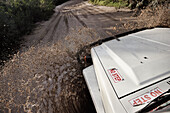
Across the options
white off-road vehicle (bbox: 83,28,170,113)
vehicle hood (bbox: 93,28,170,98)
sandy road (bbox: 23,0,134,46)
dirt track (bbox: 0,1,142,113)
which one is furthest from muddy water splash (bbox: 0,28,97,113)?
sandy road (bbox: 23,0,134,46)

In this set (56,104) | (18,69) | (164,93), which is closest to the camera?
(164,93)

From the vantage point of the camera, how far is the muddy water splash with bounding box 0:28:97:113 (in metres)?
2.30

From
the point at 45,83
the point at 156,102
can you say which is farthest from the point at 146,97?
the point at 45,83

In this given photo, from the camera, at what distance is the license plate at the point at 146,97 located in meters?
1.04

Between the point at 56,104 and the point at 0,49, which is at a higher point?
the point at 0,49

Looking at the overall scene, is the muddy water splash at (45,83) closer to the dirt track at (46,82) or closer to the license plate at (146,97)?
the dirt track at (46,82)

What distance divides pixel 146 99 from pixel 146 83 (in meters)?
0.18

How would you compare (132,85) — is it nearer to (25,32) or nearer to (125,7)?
(25,32)

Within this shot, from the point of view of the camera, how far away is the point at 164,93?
1.02 m

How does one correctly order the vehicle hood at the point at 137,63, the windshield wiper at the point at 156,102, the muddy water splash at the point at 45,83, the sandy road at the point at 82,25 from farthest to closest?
the sandy road at the point at 82,25 < the muddy water splash at the point at 45,83 < the vehicle hood at the point at 137,63 < the windshield wiper at the point at 156,102

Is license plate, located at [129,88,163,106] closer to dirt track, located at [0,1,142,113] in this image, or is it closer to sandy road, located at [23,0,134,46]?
dirt track, located at [0,1,142,113]

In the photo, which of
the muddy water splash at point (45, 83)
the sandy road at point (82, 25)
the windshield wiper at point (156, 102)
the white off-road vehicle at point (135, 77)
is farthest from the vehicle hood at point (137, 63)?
the sandy road at point (82, 25)

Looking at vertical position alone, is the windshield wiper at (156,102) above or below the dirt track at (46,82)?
above

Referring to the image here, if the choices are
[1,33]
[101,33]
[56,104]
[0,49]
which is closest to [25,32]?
[1,33]
